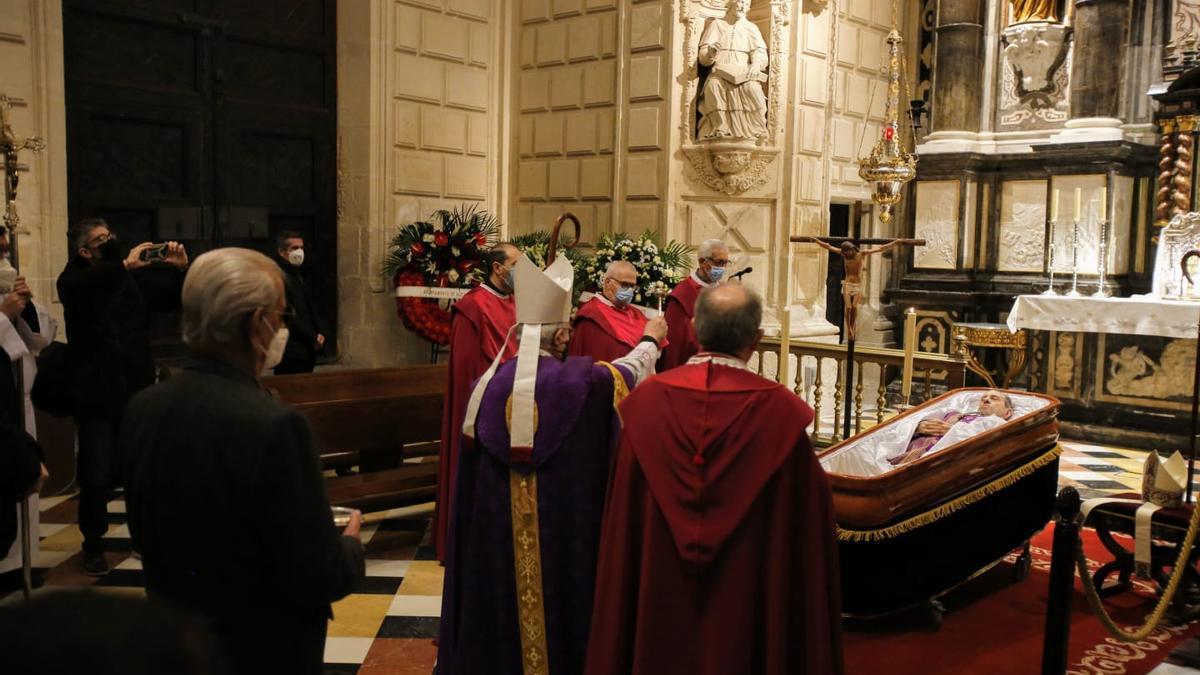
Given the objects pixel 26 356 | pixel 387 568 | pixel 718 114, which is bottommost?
pixel 387 568

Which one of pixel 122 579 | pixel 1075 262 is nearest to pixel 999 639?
pixel 122 579

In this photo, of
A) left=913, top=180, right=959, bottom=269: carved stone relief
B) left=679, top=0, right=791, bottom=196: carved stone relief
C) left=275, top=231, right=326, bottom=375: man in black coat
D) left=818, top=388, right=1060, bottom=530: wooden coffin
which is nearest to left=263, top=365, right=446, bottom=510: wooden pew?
left=275, top=231, right=326, bottom=375: man in black coat

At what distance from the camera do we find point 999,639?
4359 mm

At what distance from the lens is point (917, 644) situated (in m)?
4.27

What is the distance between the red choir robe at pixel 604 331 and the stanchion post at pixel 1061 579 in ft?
7.54

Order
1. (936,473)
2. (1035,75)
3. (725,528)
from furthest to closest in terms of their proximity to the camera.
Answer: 1. (1035,75)
2. (936,473)
3. (725,528)

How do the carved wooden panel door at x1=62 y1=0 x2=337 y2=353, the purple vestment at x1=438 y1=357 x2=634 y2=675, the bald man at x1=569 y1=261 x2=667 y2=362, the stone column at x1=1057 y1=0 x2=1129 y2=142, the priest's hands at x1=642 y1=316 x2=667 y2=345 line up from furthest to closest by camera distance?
the stone column at x1=1057 y1=0 x2=1129 y2=142 < the carved wooden panel door at x1=62 y1=0 x2=337 y2=353 < the bald man at x1=569 y1=261 x2=667 y2=362 < the priest's hands at x1=642 y1=316 x2=667 y2=345 < the purple vestment at x1=438 y1=357 x2=634 y2=675

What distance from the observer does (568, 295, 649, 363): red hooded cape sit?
5387 millimetres

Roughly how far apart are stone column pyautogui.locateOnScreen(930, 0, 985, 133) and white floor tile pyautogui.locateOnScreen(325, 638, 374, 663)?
8.51 m

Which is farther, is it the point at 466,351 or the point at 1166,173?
the point at 1166,173

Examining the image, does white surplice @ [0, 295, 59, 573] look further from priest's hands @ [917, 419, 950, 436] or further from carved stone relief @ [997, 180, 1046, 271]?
carved stone relief @ [997, 180, 1046, 271]

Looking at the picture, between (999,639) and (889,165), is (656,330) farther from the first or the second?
(889,165)

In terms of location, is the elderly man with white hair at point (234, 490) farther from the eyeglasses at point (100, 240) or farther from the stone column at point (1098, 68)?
the stone column at point (1098, 68)

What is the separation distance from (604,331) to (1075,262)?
538 cm
